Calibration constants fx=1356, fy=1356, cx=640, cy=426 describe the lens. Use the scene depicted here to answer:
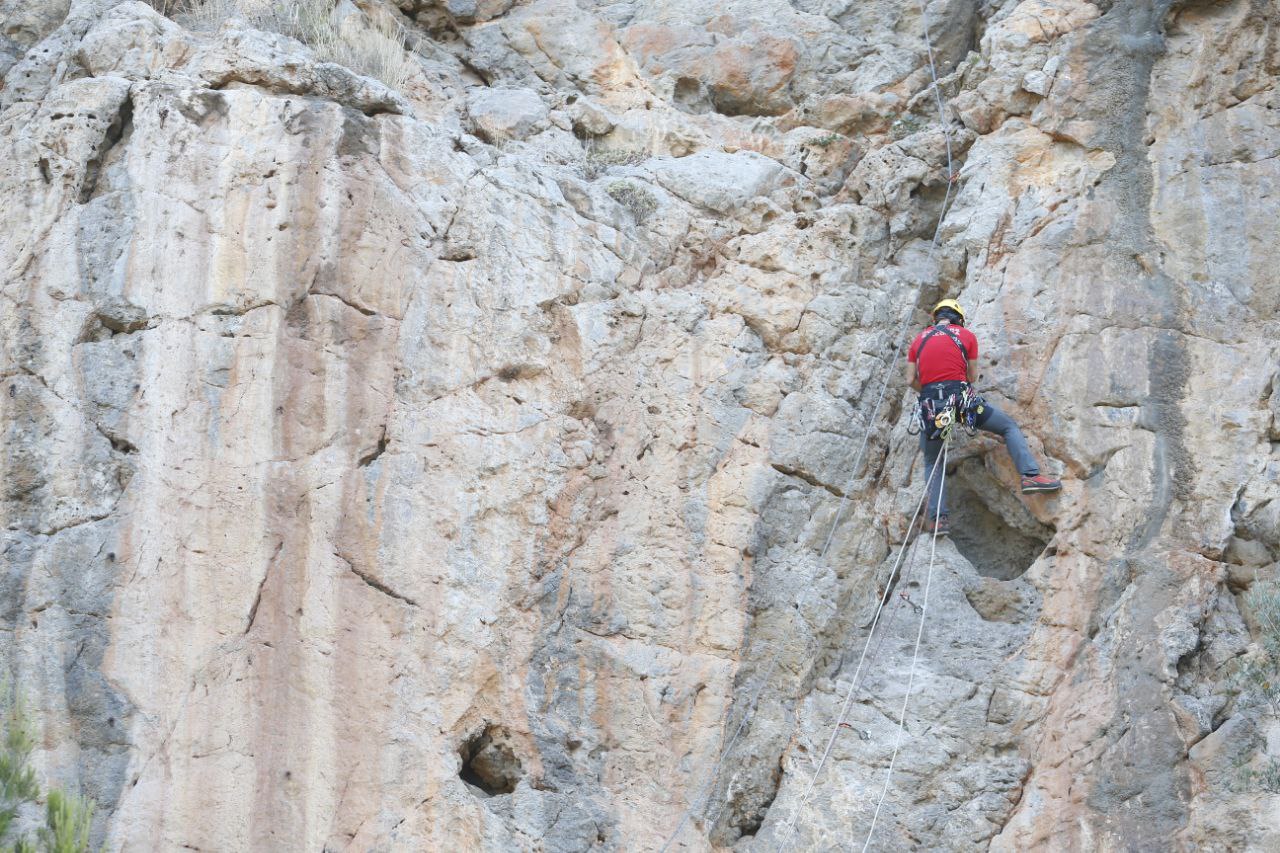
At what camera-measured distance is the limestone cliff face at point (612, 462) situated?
310 inches

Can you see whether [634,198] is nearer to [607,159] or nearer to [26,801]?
[607,159]

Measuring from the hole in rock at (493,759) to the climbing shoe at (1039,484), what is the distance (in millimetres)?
3483

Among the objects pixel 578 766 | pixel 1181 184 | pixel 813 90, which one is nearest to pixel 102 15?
pixel 813 90

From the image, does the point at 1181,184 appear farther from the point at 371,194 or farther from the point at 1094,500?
the point at 371,194

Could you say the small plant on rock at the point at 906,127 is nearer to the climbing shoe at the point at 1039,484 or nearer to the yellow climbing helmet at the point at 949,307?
the yellow climbing helmet at the point at 949,307

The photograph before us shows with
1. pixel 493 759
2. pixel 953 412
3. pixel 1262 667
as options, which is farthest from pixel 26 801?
pixel 1262 667

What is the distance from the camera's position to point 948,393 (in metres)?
8.41

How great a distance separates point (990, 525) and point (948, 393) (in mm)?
1036

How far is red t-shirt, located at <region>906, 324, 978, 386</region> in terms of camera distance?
8.45m

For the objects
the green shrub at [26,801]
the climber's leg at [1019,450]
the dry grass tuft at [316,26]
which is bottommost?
the green shrub at [26,801]

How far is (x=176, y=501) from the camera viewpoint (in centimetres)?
824

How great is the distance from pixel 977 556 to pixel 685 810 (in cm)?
251

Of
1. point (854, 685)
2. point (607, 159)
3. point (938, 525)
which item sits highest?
point (607, 159)

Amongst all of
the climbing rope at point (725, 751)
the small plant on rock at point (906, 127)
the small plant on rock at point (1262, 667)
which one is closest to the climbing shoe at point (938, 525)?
the climbing rope at point (725, 751)
